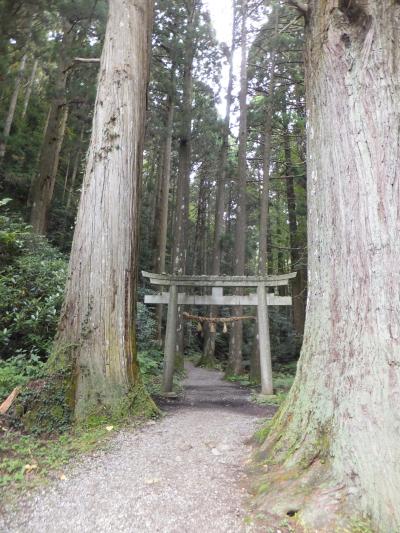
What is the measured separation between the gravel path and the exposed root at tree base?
0.17 metres

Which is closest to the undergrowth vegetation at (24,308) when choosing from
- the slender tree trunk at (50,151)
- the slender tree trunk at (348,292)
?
the slender tree trunk at (348,292)

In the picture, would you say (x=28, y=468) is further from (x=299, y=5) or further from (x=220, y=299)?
(x=220, y=299)

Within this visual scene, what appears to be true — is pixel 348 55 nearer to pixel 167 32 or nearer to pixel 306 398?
pixel 306 398

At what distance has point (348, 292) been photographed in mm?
2609

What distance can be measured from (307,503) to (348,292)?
4.53 ft

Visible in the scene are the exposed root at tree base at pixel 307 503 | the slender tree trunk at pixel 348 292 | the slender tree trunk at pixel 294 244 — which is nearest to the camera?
the exposed root at tree base at pixel 307 503

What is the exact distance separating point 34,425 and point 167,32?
13.4 meters

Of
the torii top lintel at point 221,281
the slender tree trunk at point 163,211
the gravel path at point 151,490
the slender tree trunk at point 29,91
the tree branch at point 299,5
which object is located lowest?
the gravel path at point 151,490

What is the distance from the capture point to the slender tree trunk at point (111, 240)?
4.06 meters

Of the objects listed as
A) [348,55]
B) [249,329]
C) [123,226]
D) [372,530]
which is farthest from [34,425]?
[249,329]

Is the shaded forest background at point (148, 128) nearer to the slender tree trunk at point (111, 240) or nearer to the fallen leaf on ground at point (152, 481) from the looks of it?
the slender tree trunk at point (111, 240)

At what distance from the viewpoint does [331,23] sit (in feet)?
10.1

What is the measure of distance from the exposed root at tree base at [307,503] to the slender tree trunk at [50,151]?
10046 mm

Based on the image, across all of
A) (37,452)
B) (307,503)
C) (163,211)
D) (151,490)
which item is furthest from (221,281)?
(163,211)
